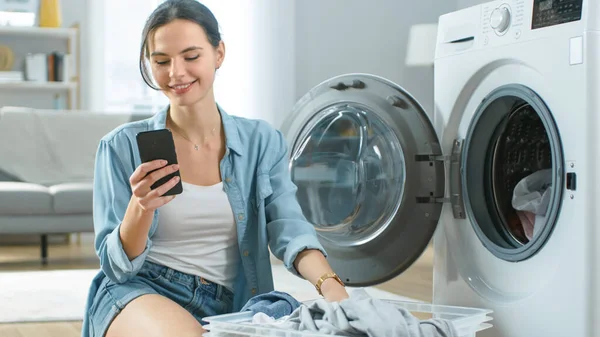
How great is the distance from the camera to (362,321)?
1.23 meters

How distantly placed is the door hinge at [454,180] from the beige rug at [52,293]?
0.94m

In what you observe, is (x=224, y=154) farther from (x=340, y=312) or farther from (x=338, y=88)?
(x=338, y=88)

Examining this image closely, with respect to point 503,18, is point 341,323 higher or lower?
lower

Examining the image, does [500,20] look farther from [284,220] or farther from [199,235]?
[199,235]

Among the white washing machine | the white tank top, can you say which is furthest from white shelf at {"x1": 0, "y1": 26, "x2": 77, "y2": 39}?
the white tank top

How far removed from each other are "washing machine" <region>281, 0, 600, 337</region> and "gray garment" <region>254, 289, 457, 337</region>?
17.8 inches

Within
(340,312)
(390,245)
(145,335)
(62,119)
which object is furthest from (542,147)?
(62,119)

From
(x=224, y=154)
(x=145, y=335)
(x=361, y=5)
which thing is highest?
(x=361, y=5)

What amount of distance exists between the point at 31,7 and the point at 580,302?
4520 mm

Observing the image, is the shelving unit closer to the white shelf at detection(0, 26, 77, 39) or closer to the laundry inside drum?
the white shelf at detection(0, 26, 77, 39)

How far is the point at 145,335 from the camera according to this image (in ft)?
4.46

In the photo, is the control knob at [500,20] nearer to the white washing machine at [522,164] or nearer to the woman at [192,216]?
the white washing machine at [522,164]

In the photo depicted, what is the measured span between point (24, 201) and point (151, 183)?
282 cm

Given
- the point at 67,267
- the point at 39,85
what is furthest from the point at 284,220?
the point at 39,85
